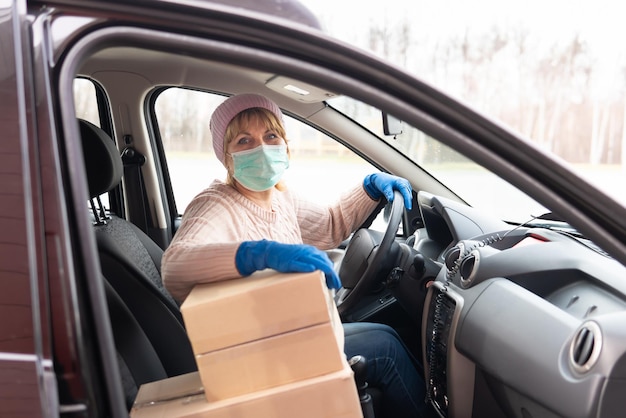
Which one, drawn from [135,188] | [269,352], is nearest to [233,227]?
[269,352]

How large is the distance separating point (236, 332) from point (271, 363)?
10 centimetres

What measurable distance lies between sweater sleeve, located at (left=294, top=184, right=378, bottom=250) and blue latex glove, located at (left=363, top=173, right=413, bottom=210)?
6cm

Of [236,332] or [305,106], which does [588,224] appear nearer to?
[236,332]

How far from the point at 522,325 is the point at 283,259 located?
27.8 inches

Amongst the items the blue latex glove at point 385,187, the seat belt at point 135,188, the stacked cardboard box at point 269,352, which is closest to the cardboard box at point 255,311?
the stacked cardboard box at point 269,352

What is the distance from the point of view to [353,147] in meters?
2.77

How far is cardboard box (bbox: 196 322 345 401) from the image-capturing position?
1.22m

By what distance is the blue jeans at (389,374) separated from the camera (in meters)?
1.98

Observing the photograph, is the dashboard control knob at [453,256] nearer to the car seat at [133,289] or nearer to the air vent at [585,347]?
the air vent at [585,347]

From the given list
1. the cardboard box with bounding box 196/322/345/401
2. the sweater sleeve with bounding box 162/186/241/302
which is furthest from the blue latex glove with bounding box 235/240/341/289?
the cardboard box with bounding box 196/322/345/401

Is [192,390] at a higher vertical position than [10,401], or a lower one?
lower

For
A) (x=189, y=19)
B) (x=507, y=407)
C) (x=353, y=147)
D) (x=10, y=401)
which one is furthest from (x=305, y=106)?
(x=10, y=401)

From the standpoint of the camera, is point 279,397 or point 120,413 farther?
point 279,397

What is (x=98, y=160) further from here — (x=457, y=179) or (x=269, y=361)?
(x=457, y=179)
